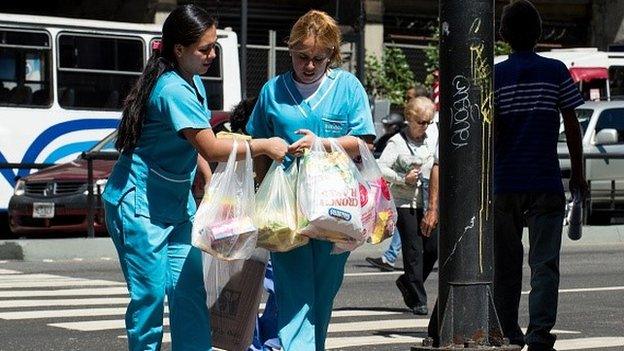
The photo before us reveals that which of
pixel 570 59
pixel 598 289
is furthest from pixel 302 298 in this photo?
pixel 570 59

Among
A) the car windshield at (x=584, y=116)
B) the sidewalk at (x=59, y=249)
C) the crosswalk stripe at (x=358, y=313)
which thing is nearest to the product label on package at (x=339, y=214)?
the crosswalk stripe at (x=358, y=313)

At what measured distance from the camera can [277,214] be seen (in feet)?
21.7

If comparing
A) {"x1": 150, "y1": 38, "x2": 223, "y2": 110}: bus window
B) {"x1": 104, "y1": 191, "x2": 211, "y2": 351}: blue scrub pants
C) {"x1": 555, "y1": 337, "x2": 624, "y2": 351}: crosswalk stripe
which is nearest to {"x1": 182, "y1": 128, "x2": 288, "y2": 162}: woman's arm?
{"x1": 104, "y1": 191, "x2": 211, "y2": 351}: blue scrub pants

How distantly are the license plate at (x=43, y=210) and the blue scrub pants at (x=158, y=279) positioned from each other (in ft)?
43.9

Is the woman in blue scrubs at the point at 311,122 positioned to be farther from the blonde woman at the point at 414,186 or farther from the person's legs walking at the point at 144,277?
the blonde woman at the point at 414,186

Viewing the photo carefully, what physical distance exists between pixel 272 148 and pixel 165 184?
48cm

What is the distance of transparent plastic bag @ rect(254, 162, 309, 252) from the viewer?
6.59 meters

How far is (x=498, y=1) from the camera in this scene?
3778 centimetres

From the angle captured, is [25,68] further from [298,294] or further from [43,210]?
[298,294]

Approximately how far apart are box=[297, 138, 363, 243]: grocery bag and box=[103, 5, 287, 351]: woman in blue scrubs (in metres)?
0.17

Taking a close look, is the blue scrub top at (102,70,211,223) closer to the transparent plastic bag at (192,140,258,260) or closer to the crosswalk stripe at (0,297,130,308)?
the transparent plastic bag at (192,140,258,260)

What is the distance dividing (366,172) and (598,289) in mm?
7170

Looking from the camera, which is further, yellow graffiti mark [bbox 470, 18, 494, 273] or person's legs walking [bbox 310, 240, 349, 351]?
person's legs walking [bbox 310, 240, 349, 351]

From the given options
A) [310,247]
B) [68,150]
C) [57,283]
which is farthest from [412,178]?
[68,150]
